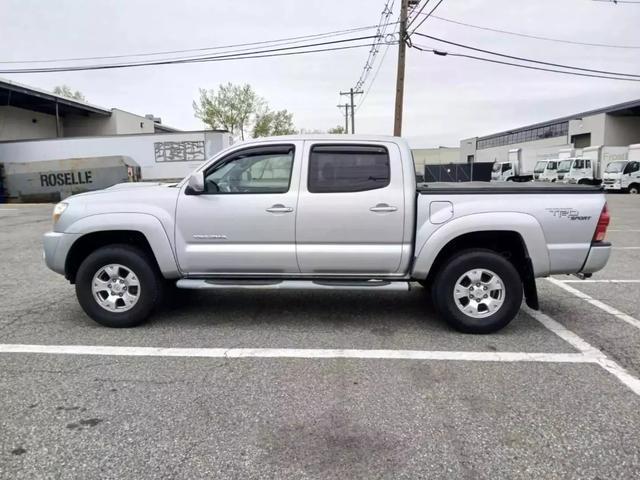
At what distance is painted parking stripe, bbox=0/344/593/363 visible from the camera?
3984 mm

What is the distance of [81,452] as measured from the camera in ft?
8.79

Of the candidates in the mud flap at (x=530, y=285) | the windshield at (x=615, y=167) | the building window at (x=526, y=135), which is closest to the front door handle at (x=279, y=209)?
the mud flap at (x=530, y=285)

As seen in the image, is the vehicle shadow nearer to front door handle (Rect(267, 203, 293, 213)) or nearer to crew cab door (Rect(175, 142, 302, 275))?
crew cab door (Rect(175, 142, 302, 275))

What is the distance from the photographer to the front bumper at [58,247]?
461 cm

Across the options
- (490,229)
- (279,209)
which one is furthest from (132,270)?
(490,229)

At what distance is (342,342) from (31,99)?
32121mm

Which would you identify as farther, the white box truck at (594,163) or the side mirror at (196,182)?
the white box truck at (594,163)

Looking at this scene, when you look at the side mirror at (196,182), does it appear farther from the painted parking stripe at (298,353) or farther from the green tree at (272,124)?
the green tree at (272,124)

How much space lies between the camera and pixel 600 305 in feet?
18.1

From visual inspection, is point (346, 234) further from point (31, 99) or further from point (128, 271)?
point (31, 99)

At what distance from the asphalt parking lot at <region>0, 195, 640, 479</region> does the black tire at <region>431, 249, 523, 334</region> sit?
0.46ft

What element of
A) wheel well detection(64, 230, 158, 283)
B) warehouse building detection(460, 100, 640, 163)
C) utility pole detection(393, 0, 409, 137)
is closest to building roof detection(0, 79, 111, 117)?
utility pole detection(393, 0, 409, 137)

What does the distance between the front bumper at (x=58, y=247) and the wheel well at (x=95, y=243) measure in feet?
0.17

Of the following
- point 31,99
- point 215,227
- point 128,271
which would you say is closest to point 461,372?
point 215,227
